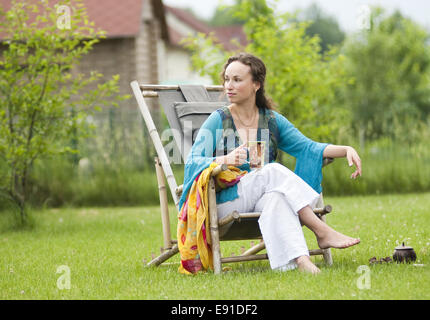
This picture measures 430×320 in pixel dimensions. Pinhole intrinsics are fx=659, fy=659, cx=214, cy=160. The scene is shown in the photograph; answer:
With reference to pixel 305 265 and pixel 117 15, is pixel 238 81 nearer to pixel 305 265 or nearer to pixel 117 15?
pixel 305 265

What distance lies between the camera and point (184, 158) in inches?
191

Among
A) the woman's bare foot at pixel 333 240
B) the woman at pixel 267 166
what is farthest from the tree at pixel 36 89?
the woman's bare foot at pixel 333 240

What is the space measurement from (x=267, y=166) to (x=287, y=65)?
6002 millimetres

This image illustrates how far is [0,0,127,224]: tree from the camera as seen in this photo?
7273 millimetres

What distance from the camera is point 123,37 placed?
1750 centimetres

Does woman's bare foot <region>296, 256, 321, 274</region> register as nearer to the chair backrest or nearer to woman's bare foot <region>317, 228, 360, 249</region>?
woman's bare foot <region>317, 228, 360, 249</region>

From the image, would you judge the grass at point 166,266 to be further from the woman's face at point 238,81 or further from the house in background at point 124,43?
the house in background at point 124,43

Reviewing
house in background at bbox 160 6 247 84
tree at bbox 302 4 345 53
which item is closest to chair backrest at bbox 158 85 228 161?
house in background at bbox 160 6 247 84

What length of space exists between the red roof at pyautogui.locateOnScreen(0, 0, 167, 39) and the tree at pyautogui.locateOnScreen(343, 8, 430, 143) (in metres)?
13.8

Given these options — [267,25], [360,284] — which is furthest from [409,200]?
[360,284]

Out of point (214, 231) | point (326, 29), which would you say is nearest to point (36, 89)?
point (214, 231)

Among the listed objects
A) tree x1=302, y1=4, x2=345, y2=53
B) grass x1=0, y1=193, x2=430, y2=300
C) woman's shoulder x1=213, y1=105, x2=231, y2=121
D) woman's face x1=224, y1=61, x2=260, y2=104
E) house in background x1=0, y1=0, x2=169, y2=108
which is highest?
tree x1=302, y1=4, x2=345, y2=53

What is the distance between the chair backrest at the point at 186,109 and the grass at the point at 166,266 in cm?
99

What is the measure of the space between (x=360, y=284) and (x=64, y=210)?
6.76 meters
